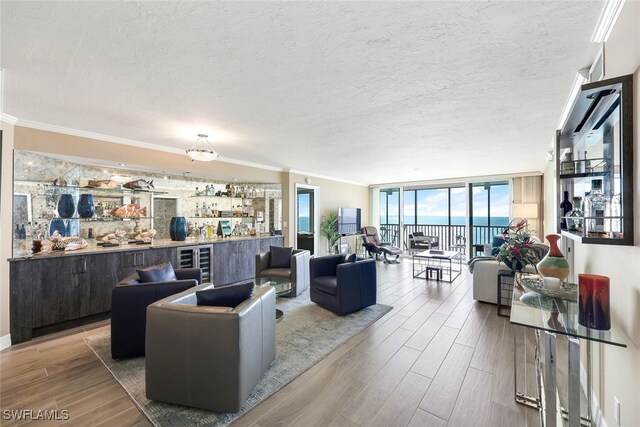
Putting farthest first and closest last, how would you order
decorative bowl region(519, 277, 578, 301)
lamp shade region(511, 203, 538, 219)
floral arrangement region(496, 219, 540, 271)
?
lamp shade region(511, 203, 538, 219) < floral arrangement region(496, 219, 540, 271) < decorative bowl region(519, 277, 578, 301)

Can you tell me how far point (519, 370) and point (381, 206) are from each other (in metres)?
7.45

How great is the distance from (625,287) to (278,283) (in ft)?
10.9

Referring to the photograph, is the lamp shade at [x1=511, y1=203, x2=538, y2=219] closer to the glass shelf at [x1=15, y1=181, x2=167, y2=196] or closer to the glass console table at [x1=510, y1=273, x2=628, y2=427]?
the glass console table at [x1=510, y1=273, x2=628, y2=427]

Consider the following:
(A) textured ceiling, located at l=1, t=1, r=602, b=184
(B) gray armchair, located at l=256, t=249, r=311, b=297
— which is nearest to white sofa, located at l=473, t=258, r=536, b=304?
(A) textured ceiling, located at l=1, t=1, r=602, b=184

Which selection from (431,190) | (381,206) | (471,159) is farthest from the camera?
(381,206)

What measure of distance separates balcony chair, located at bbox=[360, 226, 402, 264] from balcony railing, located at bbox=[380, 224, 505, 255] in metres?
1.26

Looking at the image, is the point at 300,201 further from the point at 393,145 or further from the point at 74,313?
the point at 74,313

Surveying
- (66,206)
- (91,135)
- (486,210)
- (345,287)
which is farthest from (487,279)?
(66,206)

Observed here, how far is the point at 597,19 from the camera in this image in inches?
57.5

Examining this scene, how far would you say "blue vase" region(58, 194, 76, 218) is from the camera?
3.57 m

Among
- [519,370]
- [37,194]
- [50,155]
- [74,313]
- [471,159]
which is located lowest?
[519,370]

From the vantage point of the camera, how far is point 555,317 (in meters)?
1.40

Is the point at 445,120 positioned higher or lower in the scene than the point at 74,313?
higher

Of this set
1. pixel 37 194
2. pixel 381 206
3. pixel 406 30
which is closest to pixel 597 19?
pixel 406 30
